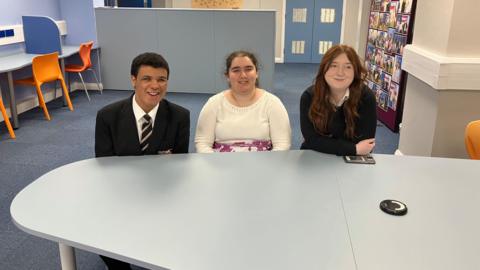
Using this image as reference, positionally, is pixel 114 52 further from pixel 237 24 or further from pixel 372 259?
pixel 372 259

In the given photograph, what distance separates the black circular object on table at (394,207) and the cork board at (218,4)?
26.9 ft

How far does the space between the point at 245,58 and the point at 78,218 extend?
1273 millimetres

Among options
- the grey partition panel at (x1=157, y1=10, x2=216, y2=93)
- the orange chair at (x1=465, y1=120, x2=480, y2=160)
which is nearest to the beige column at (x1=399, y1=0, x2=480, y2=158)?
the orange chair at (x1=465, y1=120, x2=480, y2=160)

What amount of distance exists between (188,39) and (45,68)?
2.08 metres

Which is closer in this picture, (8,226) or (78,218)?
(78,218)

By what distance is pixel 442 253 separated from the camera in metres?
1.23

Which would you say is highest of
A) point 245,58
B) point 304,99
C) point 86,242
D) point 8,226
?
point 245,58

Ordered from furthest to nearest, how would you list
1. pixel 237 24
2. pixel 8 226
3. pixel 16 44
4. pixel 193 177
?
pixel 237 24 → pixel 16 44 → pixel 8 226 → pixel 193 177

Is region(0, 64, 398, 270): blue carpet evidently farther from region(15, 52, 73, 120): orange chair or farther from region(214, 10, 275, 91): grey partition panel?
region(214, 10, 275, 91): grey partition panel

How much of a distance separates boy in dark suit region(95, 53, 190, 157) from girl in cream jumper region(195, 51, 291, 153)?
0.28 meters

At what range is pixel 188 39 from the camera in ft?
20.4

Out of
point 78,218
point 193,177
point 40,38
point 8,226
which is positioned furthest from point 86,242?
point 40,38

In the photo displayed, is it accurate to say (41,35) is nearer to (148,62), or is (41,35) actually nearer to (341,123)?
(148,62)

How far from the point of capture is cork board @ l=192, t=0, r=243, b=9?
9.13 meters
